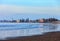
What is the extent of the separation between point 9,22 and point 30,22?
4395 mm

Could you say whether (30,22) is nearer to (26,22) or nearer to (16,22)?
(26,22)

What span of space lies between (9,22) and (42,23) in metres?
8.24

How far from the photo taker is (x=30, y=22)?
34.4m

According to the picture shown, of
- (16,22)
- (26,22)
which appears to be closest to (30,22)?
(26,22)

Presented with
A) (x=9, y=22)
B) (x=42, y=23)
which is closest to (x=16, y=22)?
(x=9, y=22)

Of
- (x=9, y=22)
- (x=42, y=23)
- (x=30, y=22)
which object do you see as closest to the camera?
(x=9, y=22)

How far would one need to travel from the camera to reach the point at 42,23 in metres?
37.4

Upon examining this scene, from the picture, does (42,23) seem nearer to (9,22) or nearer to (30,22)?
(30,22)

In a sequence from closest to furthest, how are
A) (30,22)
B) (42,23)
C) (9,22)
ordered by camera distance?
(9,22)
(30,22)
(42,23)

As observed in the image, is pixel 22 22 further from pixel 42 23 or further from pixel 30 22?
pixel 42 23

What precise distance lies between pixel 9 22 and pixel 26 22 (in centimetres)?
356

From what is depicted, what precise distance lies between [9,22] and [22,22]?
274 centimetres

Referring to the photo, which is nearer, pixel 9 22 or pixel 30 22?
pixel 9 22

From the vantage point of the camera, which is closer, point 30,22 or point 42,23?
point 30,22
